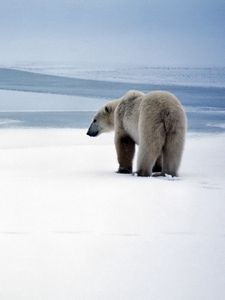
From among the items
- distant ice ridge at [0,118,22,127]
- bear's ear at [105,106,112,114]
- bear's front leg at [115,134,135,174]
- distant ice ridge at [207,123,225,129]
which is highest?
bear's ear at [105,106,112,114]

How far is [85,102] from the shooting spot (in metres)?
18.2

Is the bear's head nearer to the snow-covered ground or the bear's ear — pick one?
the bear's ear

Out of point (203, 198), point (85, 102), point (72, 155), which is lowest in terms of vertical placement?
point (85, 102)

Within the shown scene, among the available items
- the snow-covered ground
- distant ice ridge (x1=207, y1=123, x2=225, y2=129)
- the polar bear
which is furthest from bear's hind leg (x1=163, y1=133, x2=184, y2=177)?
distant ice ridge (x1=207, y1=123, x2=225, y2=129)

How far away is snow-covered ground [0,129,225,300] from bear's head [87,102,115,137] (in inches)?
75.1

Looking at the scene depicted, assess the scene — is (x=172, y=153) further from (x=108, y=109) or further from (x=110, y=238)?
(x=110, y=238)

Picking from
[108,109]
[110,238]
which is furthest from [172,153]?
[110,238]

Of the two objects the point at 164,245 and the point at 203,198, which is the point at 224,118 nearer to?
the point at 203,198

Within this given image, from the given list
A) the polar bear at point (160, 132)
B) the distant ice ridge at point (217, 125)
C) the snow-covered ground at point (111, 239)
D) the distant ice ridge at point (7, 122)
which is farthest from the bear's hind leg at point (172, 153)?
the distant ice ridge at point (7, 122)

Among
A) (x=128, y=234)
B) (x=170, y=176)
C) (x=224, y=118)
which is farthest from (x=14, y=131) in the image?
(x=128, y=234)

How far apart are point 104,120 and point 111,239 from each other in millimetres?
3723

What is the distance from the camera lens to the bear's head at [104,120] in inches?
227

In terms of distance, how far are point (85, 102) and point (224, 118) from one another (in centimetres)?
661

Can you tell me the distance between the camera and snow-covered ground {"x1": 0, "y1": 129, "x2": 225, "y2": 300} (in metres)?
1.76
